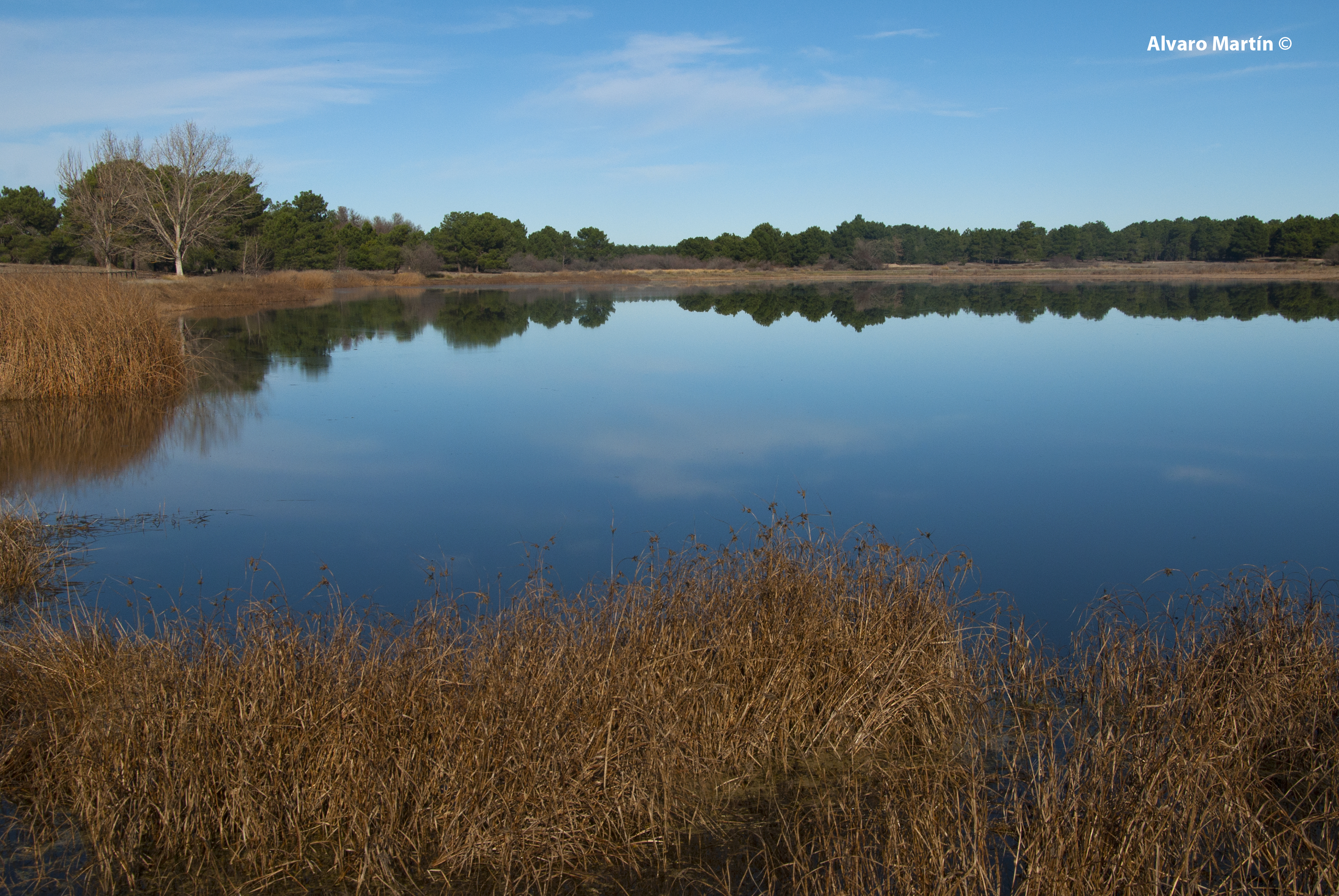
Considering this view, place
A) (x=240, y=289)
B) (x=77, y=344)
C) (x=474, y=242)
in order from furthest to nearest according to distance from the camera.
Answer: (x=474, y=242)
(x=240, y=289)
(x=77, y=344)

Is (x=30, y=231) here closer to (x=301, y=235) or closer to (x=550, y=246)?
(x=301, y=235)

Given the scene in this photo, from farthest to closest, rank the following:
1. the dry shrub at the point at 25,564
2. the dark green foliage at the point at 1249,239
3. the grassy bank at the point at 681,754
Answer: the dark green foliage at the point at 1249,239 → the dry shrub at the point at 25,564 → the grassy bank at the point at 681,754

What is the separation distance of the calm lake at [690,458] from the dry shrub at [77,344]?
1.82 feet

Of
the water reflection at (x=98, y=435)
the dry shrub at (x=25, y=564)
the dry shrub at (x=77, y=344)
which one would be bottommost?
the dry shrub at (x=25, y=564)

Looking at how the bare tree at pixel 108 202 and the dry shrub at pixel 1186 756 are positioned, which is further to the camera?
the bare tree at pixel 108 202

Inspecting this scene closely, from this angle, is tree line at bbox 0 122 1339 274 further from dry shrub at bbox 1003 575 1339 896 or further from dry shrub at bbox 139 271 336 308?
dry shrub at bbox 1003 575 1339 896

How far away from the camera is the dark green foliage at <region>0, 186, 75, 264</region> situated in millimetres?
39625

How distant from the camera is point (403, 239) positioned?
59.3m

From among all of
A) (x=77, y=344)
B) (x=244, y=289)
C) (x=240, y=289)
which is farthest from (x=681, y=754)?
(x=244, y=289)

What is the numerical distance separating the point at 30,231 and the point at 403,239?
21558 mm

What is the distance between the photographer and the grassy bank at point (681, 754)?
3.07 m

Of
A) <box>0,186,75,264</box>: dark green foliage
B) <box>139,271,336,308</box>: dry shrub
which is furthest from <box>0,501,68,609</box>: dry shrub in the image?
<box>0,186,75,264</box>: dark green foliage

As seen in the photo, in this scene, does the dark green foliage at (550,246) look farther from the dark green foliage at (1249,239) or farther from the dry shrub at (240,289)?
the dark green foliage at (1249,239)

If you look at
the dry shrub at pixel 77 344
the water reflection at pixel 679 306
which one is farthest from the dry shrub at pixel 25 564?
the water reflection at pixel 679 306
